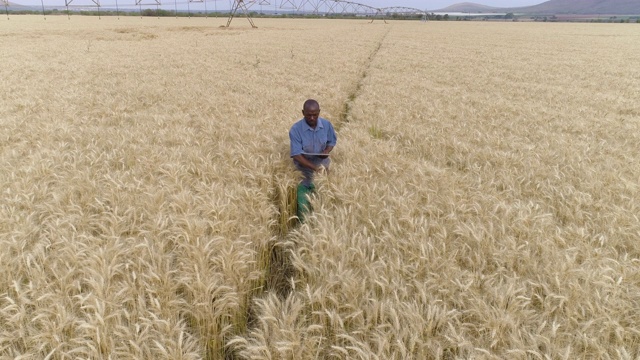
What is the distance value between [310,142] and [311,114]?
407mm

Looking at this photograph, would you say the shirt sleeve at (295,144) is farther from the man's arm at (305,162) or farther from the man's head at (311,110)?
Answer: the man's head at (311,110)

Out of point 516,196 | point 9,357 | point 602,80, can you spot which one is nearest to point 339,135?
point 516,196

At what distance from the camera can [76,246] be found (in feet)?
7.95

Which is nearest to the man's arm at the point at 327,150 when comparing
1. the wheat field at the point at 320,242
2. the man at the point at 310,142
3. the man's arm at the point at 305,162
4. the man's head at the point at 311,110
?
the man at the point at 310,142

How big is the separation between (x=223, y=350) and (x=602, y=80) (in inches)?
735

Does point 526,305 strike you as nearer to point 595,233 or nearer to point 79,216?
point 595,233

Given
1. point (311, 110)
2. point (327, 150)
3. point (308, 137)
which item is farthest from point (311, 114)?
point (327, 150)

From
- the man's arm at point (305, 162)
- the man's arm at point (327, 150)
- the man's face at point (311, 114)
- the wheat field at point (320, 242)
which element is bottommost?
the wheat field at point (320, 242)

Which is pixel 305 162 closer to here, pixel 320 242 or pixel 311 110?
pixel 311 110

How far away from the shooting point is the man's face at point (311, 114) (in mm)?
4414

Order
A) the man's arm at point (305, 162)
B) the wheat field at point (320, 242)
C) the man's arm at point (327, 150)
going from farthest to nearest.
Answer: the man's arm at point (327, 150) → the man's arm at point (305, 162) → the wheat field at point (320, 242)

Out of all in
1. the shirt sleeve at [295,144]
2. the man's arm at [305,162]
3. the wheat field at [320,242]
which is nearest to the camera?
the wheat field at [320,242]

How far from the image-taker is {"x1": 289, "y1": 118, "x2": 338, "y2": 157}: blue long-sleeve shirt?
4508 mm

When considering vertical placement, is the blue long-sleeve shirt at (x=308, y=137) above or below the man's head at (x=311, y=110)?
below
